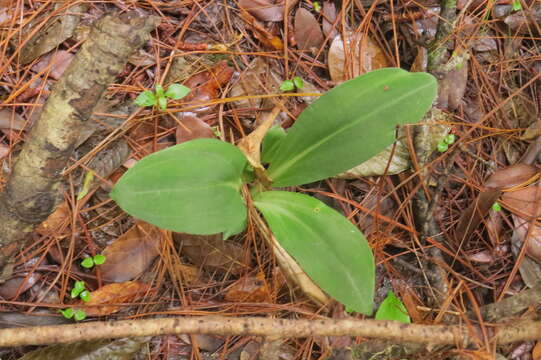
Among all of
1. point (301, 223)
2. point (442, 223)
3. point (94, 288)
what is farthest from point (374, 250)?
point (94, 288)

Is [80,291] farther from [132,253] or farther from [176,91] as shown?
[176,91]

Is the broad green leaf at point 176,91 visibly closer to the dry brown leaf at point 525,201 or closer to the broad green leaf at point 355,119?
the broad green leaf at point 355,119

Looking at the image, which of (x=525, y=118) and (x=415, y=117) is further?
(x=525, y=118)

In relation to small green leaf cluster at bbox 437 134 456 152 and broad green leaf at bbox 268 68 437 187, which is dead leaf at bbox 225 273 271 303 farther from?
small green leaf cluster at bbox 437 134 456 152

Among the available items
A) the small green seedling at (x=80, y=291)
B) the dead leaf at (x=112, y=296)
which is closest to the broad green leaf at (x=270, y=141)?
the dead leaf at (x=112, y=296)

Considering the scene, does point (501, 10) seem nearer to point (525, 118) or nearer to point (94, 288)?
point (525, 118)

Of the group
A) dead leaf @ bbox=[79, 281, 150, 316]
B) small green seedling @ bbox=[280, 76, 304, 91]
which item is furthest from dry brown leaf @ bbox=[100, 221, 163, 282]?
small green seedling @ bbox=[280, 76, 304, 91]

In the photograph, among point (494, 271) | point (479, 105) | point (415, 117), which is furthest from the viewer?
point (479, 105)
